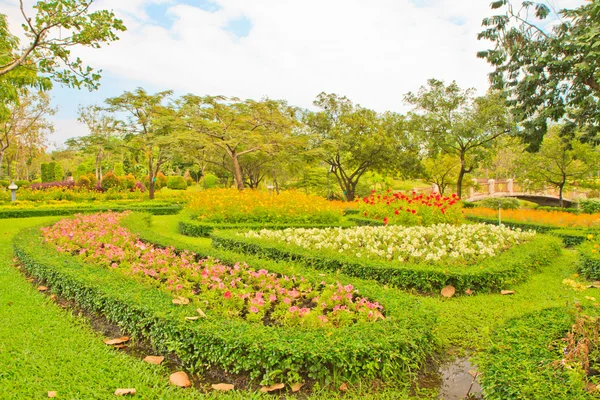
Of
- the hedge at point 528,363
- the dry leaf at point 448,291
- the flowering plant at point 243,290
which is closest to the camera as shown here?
the hedge at point 528,363

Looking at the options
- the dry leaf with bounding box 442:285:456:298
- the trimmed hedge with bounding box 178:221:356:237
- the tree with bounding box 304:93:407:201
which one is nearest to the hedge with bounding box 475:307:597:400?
the dry leaf with bounding box 442:285:456:298

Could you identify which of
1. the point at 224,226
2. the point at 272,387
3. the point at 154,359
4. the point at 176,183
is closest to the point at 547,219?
the point at 224,226

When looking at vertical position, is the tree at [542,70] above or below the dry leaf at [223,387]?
above

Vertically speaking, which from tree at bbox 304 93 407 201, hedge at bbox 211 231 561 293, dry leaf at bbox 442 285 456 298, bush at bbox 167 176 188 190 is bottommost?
dry leaf at bbox 442 285 456 298

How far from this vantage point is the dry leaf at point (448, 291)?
471cm

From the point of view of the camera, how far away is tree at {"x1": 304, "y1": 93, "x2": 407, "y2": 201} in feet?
65.6

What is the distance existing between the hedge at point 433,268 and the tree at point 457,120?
1185cm

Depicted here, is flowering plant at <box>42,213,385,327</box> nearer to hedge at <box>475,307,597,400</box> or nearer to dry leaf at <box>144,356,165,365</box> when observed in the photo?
dry leaf at <box>144,356,165,365</box>

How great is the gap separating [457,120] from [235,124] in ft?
31.0

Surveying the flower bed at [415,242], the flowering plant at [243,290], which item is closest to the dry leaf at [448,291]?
the flower bed at [415,242]

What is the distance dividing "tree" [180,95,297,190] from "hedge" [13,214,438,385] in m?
13.2

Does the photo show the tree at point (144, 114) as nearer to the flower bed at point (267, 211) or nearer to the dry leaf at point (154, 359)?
the flower bed at point (267, 211)

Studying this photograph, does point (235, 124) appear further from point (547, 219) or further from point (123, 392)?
point (123, 392)

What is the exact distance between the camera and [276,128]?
18578mm
